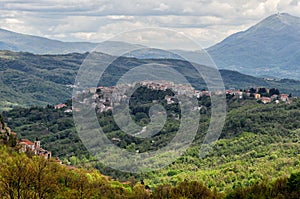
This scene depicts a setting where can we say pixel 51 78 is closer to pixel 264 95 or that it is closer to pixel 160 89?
pixel 160 89

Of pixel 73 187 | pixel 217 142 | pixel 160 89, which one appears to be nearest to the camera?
pixel 73 187

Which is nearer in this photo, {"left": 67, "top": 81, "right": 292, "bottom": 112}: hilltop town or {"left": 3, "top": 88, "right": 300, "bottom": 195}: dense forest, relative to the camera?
{"left": 3, "top": 88, "right": 300, "bottom": 195}: dense forest

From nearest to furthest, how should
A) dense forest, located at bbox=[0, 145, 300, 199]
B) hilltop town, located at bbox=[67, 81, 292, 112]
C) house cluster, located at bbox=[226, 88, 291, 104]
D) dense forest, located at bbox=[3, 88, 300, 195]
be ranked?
dense forest, located at bbox=[0, 145, 300, 199]
dense forest, located at bbox=[3, 88, 300, 195]
house cluster, located at bbox=[226, 88, 291, 104]
hilltop town, located at bbox=[67, 81, 292, 112]

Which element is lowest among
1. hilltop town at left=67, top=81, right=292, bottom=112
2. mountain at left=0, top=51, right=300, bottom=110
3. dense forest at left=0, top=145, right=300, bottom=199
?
mountain at left=0, top=51, right=300, bottom=110

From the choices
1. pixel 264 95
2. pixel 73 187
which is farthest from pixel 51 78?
pixel 73 187

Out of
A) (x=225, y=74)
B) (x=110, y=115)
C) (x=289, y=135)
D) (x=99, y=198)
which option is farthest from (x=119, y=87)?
(x=225, y=74)

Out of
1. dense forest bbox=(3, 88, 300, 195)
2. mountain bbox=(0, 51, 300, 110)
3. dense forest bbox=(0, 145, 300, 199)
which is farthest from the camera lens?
mountain bbox=(0, 51, 300, 110)

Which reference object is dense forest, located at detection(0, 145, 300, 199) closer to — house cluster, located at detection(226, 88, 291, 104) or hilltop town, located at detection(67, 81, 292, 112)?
hilltop town, located at detection(67, 81, 292, 112)

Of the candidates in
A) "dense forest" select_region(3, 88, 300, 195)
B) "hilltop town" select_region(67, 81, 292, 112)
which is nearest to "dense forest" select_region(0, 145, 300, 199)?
"dense forest" select_region(3, 88, 300, 195)

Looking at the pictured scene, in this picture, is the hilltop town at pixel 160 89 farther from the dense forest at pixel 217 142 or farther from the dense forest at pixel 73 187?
the dense forest at pixel 73 187

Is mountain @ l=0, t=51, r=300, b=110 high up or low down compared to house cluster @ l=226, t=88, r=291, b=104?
down

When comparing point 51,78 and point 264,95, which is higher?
point 264,95
